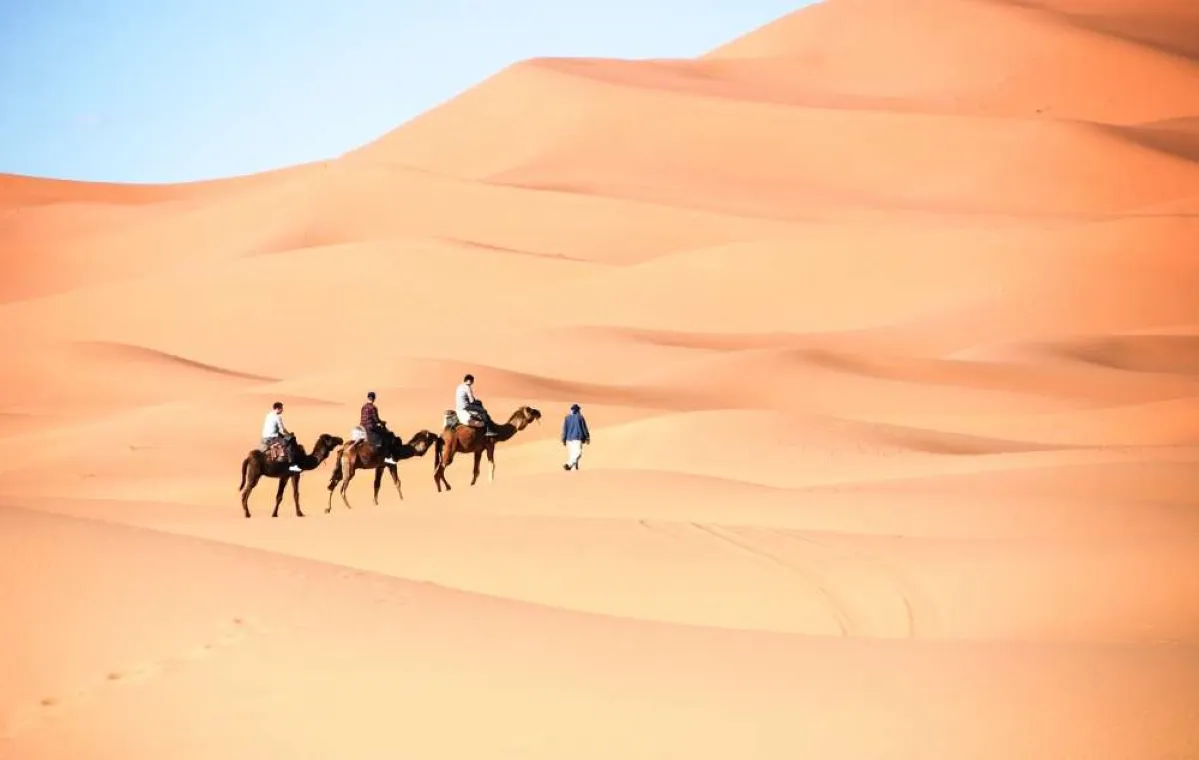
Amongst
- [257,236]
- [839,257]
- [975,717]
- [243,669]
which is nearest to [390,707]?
[243,669]

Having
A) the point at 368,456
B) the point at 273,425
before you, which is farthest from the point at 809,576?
the point at 368,456

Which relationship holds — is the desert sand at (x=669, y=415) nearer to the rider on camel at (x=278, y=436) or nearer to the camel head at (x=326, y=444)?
the rider on camel at (x=278, y=436)

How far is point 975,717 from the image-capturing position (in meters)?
7.11

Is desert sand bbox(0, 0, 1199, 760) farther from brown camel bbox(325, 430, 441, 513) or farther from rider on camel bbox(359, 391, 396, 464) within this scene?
rider on camel bbox(359, 391, 396, 464)

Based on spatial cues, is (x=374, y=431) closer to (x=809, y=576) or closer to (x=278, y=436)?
(x=278, y=436)

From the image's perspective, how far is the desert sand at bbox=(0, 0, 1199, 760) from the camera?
302 inches

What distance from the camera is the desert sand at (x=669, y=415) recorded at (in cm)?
766

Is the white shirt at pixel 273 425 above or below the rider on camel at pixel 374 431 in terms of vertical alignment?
below

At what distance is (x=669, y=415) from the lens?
2719 centimetres

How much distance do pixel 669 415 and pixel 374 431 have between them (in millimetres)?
8474

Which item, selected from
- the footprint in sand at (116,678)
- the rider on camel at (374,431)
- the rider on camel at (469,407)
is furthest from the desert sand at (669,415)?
the rider on camel at (469,407)

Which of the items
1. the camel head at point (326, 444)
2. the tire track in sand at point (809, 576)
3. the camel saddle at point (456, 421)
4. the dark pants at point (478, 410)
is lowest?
the tire track in sand at point (809, 576)

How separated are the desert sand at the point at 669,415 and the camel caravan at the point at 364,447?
2.29ft

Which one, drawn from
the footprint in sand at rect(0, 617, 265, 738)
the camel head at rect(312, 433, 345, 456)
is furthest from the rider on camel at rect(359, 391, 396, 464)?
the footprint in sand at rect(0, 617, 265, 738)
